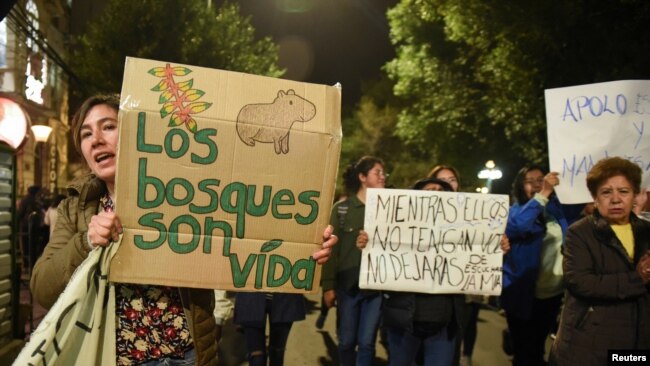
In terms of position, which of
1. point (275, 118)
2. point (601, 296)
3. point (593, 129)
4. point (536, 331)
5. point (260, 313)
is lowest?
point (536, 331)

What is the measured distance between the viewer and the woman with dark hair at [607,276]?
2744 millimetres

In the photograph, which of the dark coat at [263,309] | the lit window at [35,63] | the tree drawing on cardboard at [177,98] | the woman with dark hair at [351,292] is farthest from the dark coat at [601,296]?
the lit window at [35,63]

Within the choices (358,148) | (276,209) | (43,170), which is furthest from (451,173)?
(358,148)

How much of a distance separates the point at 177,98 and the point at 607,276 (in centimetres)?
250

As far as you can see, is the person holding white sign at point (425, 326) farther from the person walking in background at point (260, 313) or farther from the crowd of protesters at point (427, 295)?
the person walking in background at point (260, 313)

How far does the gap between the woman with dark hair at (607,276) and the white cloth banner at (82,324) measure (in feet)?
8.19

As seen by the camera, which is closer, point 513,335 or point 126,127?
point 126,127

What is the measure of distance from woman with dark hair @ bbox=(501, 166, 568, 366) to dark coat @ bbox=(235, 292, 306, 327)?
5.97 feet

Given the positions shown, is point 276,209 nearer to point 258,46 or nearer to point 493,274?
point 493,274

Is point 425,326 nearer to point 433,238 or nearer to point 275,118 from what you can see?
point 433,238

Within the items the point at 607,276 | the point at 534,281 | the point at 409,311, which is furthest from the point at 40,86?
the point at 607,276

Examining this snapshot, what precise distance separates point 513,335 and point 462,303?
106cm

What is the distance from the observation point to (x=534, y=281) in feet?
13.5

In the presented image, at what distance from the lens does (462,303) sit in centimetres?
361
